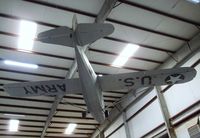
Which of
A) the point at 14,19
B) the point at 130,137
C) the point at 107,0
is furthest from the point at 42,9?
the point at 130,137

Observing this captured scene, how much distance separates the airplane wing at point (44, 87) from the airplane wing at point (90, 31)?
4.22ft

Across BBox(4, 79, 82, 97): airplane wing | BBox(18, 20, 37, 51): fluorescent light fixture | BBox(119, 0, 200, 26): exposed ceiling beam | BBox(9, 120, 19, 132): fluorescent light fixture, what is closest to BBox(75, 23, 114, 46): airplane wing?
BBox(4, 79, 82, 97): airplane wing

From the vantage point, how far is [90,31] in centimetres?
751

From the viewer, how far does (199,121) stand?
10125 millimetres

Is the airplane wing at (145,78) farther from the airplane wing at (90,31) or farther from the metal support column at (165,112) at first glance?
the metal support column at (165,112)

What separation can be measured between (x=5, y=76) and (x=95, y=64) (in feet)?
13.5

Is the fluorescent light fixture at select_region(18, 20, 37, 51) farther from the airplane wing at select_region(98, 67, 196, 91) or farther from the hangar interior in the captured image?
the airplane wing at select_region(98, 67, 196, 91)

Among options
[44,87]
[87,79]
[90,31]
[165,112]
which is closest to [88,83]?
[87,79]

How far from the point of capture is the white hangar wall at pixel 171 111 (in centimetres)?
1063

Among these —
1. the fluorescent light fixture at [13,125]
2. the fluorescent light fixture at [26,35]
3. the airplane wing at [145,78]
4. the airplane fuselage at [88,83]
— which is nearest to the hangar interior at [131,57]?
the fluorescent light fixture at [26,35]

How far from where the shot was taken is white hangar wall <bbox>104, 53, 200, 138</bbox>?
419 inches

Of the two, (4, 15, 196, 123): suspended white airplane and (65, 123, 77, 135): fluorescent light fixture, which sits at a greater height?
(65, 123, 77, 135): fluorescent light fixture

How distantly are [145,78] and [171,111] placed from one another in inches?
170

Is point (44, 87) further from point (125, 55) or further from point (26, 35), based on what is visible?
point (125, 55)
